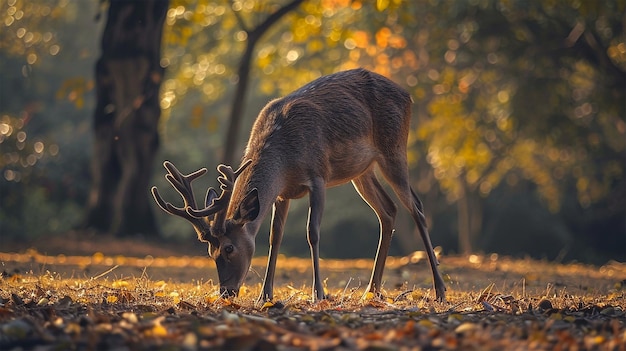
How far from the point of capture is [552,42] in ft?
65.9

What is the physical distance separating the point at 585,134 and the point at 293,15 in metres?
7.98

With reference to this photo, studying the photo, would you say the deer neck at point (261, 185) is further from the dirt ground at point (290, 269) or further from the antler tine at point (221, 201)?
the dirt ground at point (290, 269)

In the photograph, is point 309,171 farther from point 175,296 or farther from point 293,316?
point 293,316

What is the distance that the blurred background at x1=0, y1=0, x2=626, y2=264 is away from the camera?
1648cm

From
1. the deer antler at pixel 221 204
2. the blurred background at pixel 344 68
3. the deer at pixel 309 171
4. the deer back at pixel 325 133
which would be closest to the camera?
the deer antler at pixel 221 204

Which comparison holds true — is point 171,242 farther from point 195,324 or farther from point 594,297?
point 195,324

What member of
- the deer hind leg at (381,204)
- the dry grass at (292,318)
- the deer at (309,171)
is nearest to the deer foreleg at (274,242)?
the deer at (309,171)

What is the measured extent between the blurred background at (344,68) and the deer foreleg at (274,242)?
5491 mm

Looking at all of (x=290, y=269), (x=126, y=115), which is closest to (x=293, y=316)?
(x=290, y=269)

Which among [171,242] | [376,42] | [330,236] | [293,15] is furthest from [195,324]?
[330,236]

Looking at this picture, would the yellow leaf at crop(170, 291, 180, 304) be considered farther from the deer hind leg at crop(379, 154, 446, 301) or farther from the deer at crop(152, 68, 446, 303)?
the deer hind leg at crop(379, 154, 446, 301)

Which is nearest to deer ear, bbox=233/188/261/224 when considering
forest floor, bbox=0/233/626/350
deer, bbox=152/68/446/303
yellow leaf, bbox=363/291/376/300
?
deer, bbox=152/68/446/303

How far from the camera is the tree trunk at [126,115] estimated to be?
16.1 m

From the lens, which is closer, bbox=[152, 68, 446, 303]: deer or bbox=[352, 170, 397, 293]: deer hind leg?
bbox=[152, 68, 446, 303]: deer
